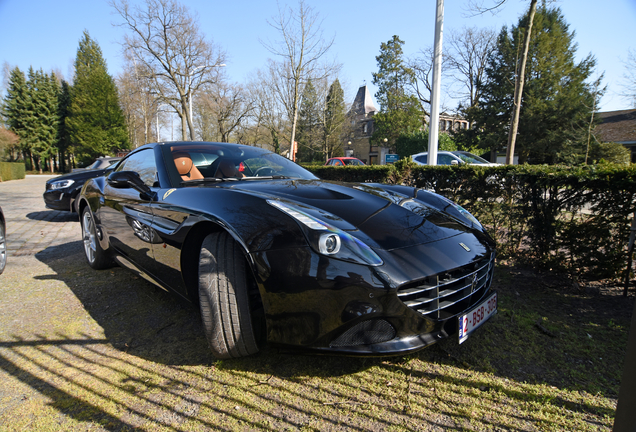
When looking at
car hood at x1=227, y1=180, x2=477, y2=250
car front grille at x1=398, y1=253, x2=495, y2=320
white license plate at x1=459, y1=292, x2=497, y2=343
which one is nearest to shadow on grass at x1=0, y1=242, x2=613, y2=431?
white license plate at x1=459, y1=292, x2=497, y2=343

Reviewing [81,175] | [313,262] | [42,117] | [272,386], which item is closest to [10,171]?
[81,175]

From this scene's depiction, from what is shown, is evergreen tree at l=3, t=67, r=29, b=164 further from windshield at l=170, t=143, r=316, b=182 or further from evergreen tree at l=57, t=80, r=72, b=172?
windshield at l=170, t=143, r=316, b=182

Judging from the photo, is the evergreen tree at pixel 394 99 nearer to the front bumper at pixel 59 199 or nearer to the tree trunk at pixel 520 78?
the tree trunk at pixel 520 78

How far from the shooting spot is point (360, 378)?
211 centimetres

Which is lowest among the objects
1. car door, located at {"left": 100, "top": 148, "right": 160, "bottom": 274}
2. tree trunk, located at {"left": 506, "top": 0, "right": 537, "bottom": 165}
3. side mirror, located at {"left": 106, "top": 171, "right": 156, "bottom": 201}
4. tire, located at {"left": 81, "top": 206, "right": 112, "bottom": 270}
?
tire, located at {"left": 81, "top": 206, "right": 112, "bottom": 270}

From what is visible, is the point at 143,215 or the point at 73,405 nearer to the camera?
the point at 73,405

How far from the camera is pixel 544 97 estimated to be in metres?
26.3

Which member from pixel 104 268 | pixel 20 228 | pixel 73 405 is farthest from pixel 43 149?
pixel 73 405

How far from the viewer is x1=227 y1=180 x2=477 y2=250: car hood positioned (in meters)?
2.03

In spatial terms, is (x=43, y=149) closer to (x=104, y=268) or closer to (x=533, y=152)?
(x=104, y=268)

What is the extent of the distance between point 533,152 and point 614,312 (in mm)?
27641

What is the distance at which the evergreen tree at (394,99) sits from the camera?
37625mm

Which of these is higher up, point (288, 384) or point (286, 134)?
point (286, 134)

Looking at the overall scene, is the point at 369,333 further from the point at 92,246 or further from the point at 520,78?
the point at 520,78
